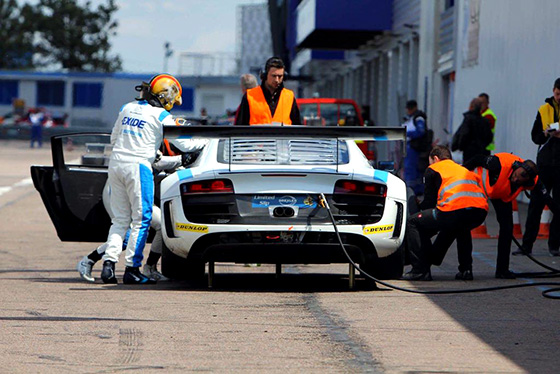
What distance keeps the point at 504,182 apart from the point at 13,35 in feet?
311

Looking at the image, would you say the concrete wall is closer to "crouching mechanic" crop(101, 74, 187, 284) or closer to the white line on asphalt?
"crouching mechanic" crop(101, 74, 187, 284)

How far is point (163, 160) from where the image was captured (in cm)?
966

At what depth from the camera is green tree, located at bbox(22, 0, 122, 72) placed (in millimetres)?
101625

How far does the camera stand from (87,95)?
74.3m

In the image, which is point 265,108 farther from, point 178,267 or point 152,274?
point 178,267

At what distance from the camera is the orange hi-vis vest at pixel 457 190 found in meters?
9.75

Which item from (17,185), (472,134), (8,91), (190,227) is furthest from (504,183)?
(8,91)

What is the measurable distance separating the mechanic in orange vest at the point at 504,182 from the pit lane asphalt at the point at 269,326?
10.9 inches

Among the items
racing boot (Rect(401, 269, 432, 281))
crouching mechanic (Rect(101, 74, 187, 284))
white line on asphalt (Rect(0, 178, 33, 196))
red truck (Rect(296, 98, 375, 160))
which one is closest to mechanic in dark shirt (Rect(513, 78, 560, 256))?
racing boot (Rect(401, 269, 432, 281))

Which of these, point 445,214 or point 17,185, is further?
point 17,185

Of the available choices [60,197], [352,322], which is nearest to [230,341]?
[352,322]

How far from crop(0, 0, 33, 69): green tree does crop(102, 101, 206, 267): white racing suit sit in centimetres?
9299

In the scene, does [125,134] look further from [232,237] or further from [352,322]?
[352,322]

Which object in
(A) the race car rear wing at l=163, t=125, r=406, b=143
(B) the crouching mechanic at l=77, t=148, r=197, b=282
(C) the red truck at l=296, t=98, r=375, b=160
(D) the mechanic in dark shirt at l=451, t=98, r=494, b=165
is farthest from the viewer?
(C) the red truck at l=296, t=98, r=375, b=160
